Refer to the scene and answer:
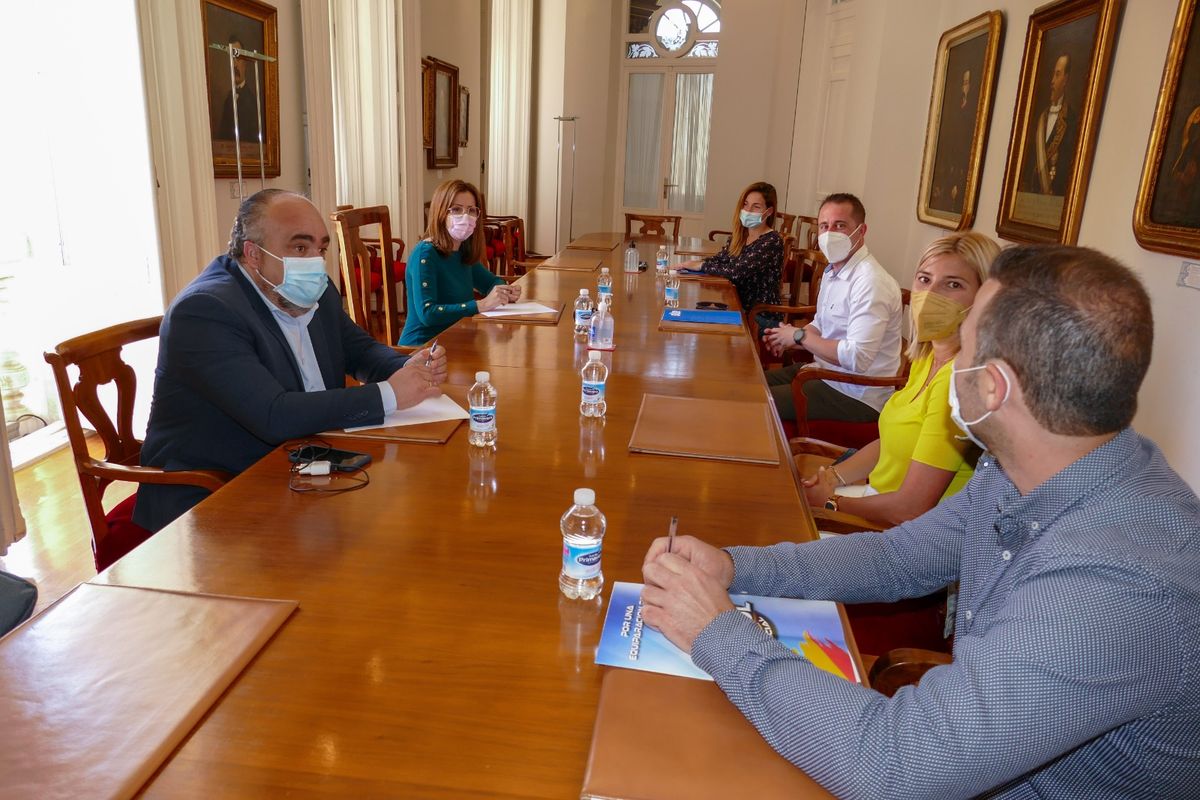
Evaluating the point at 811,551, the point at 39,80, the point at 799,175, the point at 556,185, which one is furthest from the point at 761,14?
the point at 811,551

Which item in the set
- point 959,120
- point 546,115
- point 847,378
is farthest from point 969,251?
point 546,115

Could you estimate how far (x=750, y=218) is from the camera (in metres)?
4.65

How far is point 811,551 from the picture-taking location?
119 centimetres

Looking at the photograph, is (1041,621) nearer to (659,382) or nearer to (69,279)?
(659,382)

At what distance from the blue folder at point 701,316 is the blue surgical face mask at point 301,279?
1.49 metres

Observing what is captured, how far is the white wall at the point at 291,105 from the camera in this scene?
16.1ft

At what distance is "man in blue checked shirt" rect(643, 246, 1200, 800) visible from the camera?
748mm

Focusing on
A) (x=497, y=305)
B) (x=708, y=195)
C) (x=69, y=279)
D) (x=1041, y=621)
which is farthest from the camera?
(x=708, y=195)

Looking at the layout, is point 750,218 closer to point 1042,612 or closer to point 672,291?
point 672,291

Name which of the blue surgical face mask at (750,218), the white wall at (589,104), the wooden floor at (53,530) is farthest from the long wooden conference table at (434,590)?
the white wall at (589,104)

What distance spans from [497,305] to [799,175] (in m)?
6.10

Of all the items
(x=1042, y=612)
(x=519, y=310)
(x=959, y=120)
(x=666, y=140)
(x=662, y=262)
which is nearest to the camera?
(x=1042, y=612)

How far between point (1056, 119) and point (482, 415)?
3.01 metres

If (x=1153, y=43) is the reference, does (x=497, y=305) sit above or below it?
below
